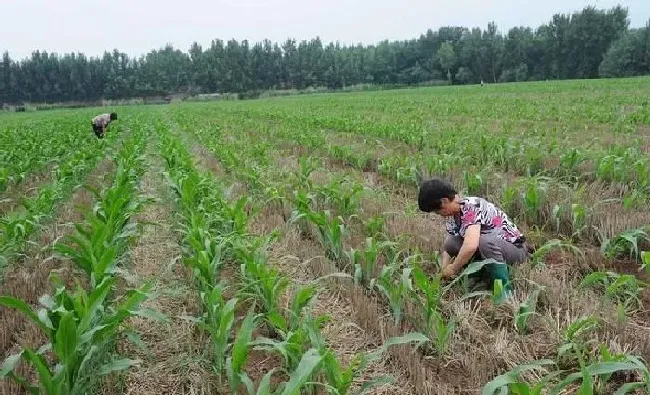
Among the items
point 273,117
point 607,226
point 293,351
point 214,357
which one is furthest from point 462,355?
point 273,117

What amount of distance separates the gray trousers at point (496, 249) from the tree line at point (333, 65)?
70.9 metres

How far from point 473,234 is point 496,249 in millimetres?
217

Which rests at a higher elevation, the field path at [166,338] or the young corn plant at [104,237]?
the young corn plant at [104,237]

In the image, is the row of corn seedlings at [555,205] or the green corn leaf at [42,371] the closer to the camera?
the green corn leaf at [42,371]

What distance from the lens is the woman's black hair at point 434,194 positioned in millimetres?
3436

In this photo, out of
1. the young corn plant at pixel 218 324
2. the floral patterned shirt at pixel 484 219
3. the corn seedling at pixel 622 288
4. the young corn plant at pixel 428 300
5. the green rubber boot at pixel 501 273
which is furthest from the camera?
the floral patterned shirt at pixel 484 219

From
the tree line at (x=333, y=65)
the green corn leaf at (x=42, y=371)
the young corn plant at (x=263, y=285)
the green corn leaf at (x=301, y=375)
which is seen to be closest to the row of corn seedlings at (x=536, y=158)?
the young corn plant at (x=263, y=285)

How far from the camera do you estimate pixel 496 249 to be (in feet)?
11.4

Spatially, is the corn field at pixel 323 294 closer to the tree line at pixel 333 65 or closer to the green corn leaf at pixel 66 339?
the green corn leaf at pixel 66 339

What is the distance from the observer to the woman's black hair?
3.44 meters

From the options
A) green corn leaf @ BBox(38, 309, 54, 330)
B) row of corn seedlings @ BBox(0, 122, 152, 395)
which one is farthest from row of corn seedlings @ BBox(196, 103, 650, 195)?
green corn leaf @ BBox(38, 309, 54, 330)

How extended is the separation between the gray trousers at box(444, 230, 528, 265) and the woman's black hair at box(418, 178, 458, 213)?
14.9 inches

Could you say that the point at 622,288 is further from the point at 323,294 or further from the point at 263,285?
the point at 263,285

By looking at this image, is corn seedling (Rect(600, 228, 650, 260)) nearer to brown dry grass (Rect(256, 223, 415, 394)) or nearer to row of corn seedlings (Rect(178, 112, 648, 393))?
row of corn seedlings (Rect(178, 112, 648, 393))
